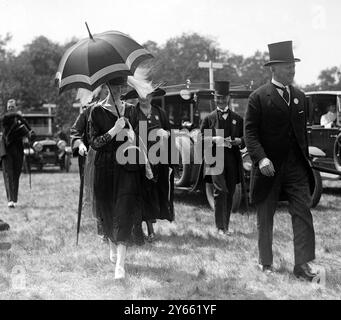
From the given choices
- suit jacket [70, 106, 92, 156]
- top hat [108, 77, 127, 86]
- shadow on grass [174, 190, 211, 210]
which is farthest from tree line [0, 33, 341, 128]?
top hat [108, 77, 127, 86]

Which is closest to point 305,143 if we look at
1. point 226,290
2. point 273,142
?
point 273,142

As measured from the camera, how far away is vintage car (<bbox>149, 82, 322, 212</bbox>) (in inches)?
333

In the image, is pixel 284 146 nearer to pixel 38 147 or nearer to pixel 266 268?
pixel 266 268

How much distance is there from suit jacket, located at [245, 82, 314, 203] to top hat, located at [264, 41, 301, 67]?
0.23 m

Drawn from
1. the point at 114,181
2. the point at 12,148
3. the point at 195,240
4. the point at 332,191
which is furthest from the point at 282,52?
the point at 332,191

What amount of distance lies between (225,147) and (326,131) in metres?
3.66

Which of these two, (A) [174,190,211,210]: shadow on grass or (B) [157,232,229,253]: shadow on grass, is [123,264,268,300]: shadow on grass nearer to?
(B) [157,232,229,253]: shadow on grass

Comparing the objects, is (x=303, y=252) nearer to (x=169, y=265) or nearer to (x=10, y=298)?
(x=169, y=265)

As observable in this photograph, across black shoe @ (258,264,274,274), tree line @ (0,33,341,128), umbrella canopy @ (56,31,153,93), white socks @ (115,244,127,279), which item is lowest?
black shoe @ (258,264,274,274)

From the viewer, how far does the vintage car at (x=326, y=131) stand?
30.8 feet

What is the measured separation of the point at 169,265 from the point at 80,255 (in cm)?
100

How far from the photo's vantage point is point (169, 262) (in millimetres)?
5445

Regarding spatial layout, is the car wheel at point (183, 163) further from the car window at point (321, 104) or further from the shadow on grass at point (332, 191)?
the shadow on grass at point (332, 191)

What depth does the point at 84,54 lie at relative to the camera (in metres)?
4.54
